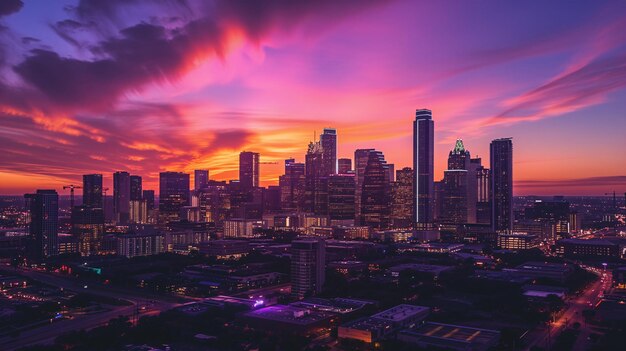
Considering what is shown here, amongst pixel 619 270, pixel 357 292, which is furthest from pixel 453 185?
pixel 357 292

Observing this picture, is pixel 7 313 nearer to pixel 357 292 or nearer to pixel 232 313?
pixel 232 313

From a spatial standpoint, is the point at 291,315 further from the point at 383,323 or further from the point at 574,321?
the point at 574,321

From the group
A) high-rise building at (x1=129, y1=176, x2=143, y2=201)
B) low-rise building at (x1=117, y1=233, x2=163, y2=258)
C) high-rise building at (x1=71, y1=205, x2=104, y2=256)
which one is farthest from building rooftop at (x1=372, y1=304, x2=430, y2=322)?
high-rise building at (x1=129, y1=176, x2=143, y2=201)

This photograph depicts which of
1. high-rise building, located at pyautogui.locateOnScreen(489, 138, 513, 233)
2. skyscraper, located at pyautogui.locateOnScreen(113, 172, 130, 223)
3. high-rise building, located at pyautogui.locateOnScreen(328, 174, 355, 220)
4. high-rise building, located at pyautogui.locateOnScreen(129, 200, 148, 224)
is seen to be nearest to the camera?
high-rise building, located at pyautogui.locateOnScreen(489, 138, 513, 233)

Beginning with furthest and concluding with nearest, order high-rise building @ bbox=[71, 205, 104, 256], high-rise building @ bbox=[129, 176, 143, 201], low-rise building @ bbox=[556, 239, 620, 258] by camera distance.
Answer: high-rise building @ bbox=[129, 176, 143, 201] → high-rise building @ bbox=[71, 205, 104, 256] → low-rise building @ bbox=[556, 239, 620, 258]

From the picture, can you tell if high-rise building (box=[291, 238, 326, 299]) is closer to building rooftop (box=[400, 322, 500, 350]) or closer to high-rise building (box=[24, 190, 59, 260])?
building rooftop (box=[400, 322, 500, 350])

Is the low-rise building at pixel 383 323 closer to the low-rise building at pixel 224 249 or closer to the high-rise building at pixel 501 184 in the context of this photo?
the low-rise building at pixel 224 249

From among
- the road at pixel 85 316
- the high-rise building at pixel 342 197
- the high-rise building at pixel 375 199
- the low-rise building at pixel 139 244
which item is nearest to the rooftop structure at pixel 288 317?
the road at pixel 85 316
